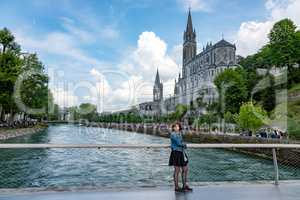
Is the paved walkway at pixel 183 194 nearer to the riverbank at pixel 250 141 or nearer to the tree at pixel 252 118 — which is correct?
the riverbank at pixel 250 141

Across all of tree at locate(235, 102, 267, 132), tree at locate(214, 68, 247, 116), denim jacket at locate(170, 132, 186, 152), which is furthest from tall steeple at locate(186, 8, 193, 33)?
denim jacket at locate(170, 132, 186, 152)

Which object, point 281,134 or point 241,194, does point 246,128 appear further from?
point 241,194

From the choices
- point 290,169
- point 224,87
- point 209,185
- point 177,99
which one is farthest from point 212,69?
point 209,185

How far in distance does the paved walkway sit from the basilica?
112810 mm

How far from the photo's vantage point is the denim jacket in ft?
25.6

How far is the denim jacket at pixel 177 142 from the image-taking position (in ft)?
25.6

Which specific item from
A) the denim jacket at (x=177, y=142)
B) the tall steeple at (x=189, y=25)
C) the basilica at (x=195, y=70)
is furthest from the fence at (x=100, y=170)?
the tall steeple at (x=189, y=25)

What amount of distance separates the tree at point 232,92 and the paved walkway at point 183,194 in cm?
6965

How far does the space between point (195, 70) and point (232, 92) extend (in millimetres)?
93433

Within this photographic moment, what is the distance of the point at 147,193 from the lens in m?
7.32

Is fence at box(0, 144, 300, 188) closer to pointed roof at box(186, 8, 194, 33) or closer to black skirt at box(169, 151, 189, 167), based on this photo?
black skirt at box(169, 151, 189, 167)

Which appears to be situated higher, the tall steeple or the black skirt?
the tall steeple

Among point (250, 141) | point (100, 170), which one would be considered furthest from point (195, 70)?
point (100, 170)

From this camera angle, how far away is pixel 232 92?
7850 centimetres
